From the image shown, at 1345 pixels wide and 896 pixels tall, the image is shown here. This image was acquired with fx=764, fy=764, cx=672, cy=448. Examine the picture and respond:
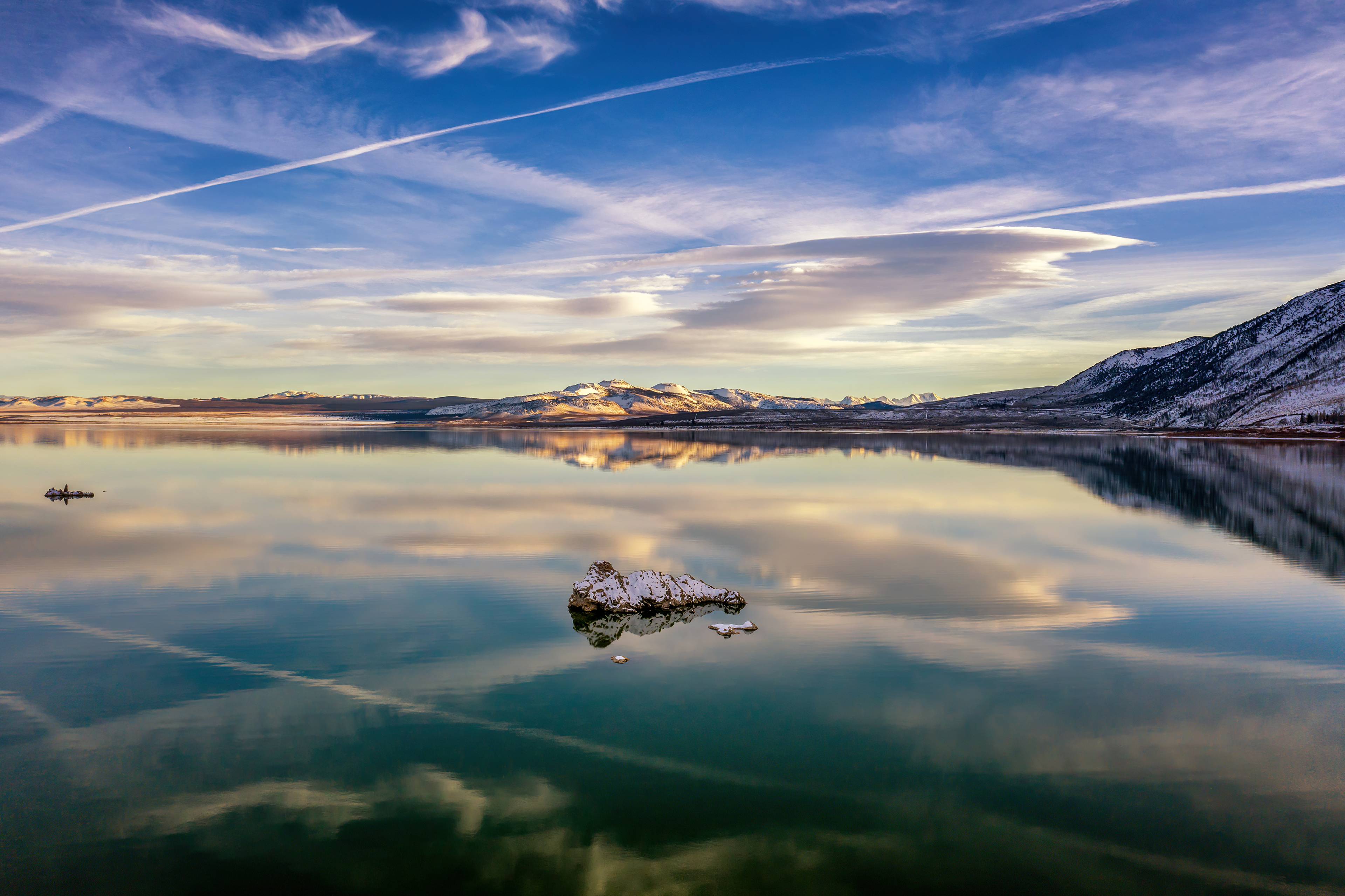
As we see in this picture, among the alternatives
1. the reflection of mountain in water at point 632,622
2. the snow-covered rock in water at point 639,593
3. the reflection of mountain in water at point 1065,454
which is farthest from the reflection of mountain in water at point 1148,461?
the reflection of mountain in water at point 632,622

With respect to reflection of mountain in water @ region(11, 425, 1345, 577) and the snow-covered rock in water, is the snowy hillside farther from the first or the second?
the snow-covered rock in water

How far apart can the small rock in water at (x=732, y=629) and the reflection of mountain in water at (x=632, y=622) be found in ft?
2.90

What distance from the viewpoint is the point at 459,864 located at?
6.72 meters

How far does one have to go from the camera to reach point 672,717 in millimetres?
9797

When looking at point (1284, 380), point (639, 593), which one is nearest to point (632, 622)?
point (639, 593)

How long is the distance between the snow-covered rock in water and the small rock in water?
1.65 m

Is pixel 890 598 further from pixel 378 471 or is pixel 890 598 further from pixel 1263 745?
pixel 378 471

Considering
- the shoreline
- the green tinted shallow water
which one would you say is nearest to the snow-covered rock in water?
the green tinted shallow water

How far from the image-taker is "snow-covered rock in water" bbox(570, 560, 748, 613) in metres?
15.0

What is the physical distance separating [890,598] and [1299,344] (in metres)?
217

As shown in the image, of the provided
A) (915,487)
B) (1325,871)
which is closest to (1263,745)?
(1325,871)

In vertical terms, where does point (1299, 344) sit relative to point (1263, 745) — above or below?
above

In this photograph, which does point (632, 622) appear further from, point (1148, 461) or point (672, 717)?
point (1148, 461)

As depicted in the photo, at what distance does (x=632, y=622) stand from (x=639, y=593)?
88cm
